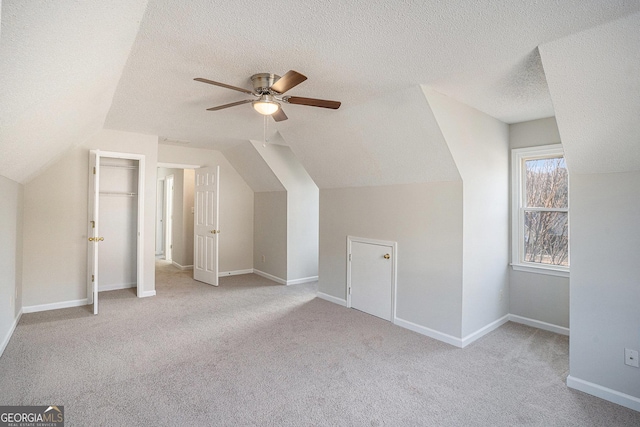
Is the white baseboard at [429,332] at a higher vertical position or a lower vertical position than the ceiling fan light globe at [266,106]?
lower

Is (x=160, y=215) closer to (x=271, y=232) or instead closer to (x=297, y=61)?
(x=271, y=232)

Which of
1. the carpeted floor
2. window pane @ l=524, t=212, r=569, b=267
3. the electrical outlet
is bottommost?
the carpeted floor

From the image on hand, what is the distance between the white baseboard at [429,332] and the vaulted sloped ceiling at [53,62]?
347 cm

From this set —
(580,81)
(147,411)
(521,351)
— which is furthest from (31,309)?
(580,81)

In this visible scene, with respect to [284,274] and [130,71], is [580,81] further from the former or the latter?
[284,274]

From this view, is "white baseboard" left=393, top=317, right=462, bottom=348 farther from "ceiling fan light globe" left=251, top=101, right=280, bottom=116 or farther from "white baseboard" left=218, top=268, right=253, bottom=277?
"white baseboard" left=218, top=268, right=253, bottom=277

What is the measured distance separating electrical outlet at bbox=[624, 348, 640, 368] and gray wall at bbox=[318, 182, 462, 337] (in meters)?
1.18

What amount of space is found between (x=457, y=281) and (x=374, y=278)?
106 centimetres

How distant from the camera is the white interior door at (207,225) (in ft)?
17.5

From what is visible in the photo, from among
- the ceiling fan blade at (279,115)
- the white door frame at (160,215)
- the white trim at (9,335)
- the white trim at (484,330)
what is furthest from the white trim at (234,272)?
the white trim at (484,330)

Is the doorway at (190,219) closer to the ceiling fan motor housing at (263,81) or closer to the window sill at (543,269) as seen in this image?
the ceiling fan motor housing at (263,81)

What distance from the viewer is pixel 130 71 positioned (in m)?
2.43

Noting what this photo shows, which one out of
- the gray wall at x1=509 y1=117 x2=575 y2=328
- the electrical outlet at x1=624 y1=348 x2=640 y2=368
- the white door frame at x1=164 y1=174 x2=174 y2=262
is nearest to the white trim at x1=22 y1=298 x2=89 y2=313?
the white door frame at x1=164 y1=174 x2=174 y2=262

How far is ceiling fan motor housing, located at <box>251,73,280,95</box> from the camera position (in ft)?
8.05
